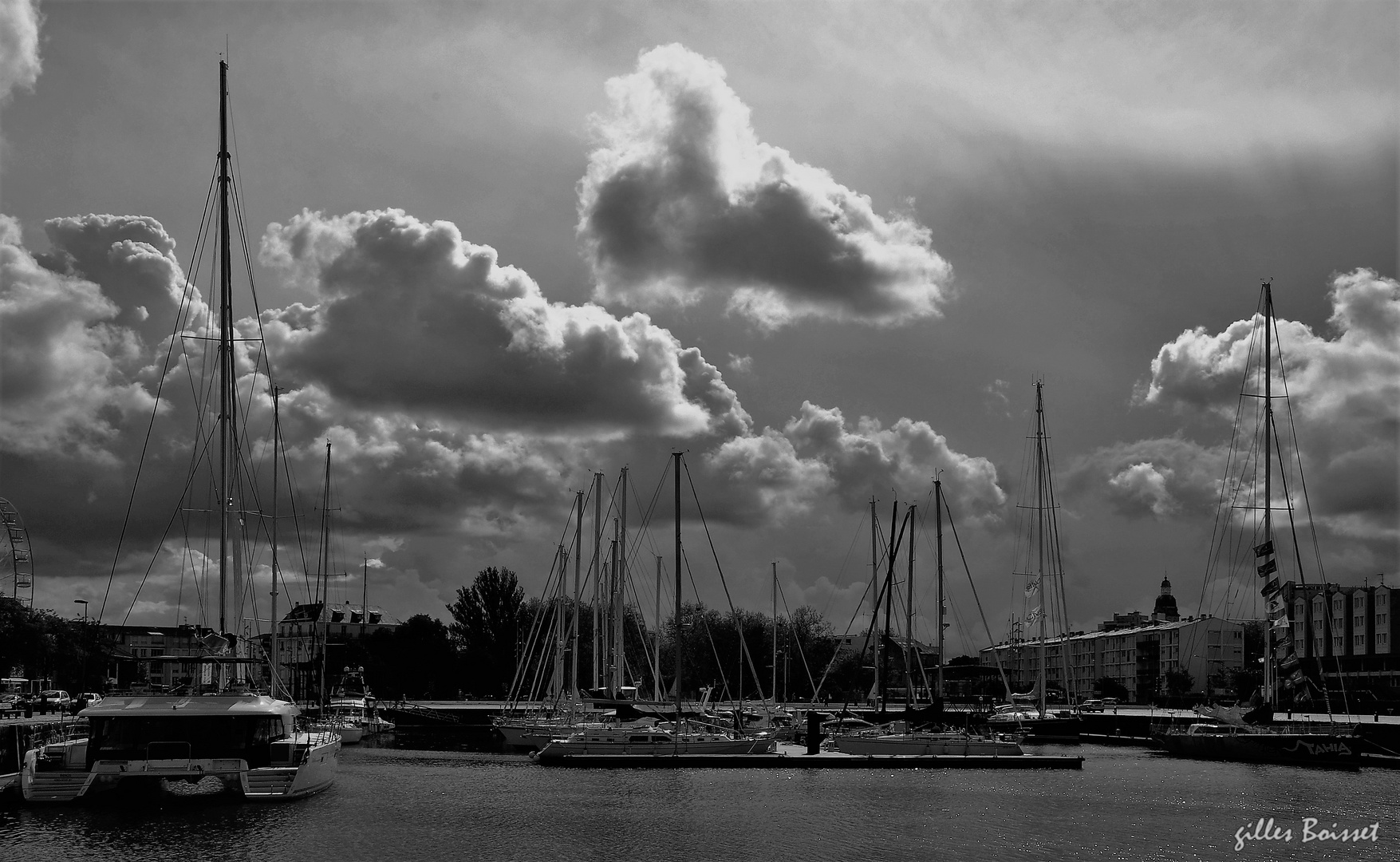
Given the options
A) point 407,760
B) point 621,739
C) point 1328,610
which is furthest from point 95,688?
point 1328,610

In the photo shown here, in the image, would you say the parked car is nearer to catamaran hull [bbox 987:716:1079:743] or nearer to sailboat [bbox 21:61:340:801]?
sailboat [bbox 21:61:340:801]

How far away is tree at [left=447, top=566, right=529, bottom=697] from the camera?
468ft

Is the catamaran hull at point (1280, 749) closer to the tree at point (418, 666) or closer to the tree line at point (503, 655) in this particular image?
the tree line at point (503, 655)

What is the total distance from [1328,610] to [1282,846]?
164855mm

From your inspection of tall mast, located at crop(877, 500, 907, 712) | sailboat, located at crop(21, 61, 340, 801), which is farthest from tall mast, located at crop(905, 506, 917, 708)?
sailboat, located at crop(21, 61, 340, 801)

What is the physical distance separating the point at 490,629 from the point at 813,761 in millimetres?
89534

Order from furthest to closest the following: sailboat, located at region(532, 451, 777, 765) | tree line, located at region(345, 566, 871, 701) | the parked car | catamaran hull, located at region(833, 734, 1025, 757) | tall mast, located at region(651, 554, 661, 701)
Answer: tree line, located at region(345, 566, 871, 701)
the parked car
tall mast, located at region(651, 554, 661, 701)
catamaran hull, located at region(833, 734, 1025, 757)
sailboat, located at region(532, 451, 777, 765)

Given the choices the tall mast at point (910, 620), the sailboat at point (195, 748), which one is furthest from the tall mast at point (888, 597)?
the sailboat at point (195, 748)

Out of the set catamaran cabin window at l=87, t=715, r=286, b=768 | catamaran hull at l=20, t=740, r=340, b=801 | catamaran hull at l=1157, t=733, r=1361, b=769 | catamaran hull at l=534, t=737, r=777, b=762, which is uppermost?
catamaran cabin window at l=87, t=715, r=286, b=768

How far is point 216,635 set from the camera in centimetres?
4622

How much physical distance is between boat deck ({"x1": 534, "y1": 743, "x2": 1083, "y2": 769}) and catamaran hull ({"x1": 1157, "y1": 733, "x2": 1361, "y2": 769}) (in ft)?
31.9

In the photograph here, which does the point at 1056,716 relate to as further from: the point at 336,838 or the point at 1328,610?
the point at 1328,610

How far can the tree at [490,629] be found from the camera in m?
142

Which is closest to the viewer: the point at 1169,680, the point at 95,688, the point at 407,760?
the point at 407,760
